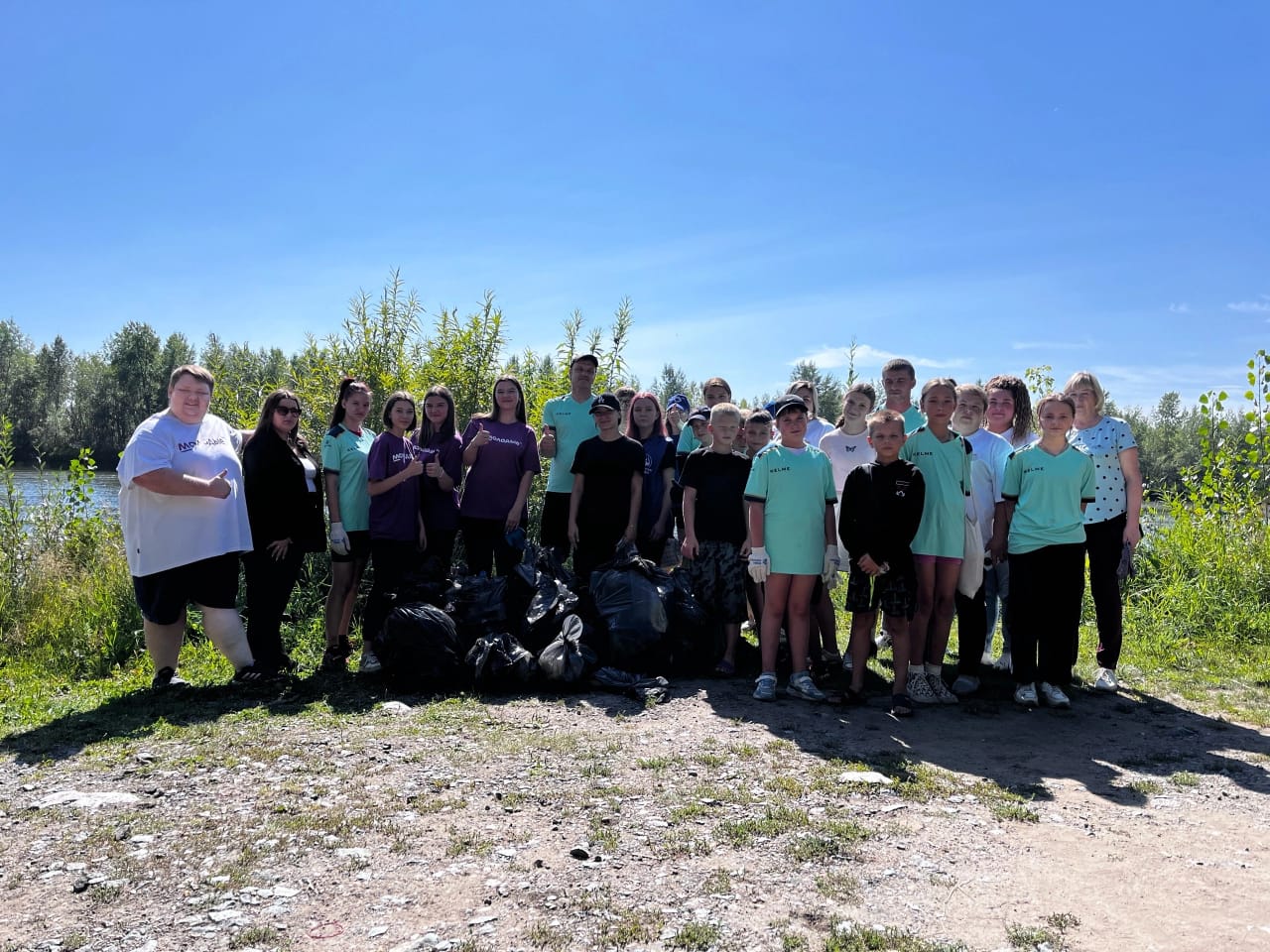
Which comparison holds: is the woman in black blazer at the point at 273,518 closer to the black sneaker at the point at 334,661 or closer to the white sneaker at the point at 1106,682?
the black sneaker at the point at 334,661

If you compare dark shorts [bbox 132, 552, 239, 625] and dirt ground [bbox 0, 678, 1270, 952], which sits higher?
dark shorts [bbox 132, 552, 239, 625]

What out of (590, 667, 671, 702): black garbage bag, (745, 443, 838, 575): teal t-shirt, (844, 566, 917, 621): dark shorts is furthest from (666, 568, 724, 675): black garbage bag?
(844, 566, 917, 621): dark shorts

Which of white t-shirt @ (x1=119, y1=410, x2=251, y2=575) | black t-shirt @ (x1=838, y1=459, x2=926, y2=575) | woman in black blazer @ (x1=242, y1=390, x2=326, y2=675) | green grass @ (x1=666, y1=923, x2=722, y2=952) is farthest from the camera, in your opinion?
woman in black blazer @ (x1=242, y1=390, x2=326, y2=675)

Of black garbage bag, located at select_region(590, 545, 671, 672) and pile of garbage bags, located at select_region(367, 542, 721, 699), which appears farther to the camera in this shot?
black garbage bag, located at select_region(590, 545, 671, 672)

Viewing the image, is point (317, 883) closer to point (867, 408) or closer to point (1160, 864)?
point (1160, 864)

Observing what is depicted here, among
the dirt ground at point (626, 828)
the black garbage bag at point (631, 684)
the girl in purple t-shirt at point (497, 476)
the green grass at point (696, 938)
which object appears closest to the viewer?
the green grass at point (696, 938)

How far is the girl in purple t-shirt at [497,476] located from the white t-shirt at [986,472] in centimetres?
318

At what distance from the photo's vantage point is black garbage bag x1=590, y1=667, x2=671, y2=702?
520cm

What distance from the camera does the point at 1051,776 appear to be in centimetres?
391

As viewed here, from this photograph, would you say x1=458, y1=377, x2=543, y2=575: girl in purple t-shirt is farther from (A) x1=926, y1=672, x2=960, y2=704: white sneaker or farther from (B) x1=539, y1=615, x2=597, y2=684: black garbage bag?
(A) x1=926, y1=672, x2=960, y2=704: white sneaker

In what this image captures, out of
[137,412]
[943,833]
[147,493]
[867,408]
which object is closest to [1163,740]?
[943,833]

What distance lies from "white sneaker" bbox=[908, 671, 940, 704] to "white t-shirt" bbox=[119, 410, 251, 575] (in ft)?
14.4

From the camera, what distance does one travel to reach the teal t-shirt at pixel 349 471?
6.00 m

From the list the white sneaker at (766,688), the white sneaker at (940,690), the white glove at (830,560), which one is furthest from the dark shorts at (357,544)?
the white sneaker at (940,690)
